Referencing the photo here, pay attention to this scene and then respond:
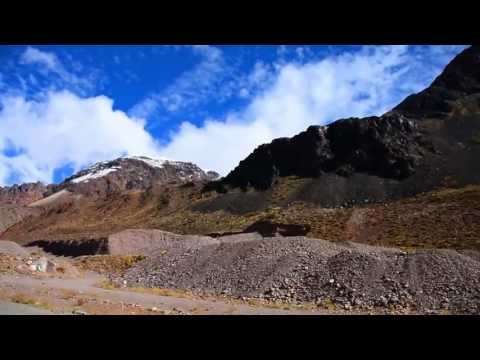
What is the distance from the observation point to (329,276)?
67.2ft

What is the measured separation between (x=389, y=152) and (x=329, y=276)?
64.5 m

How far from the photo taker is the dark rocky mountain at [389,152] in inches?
2881

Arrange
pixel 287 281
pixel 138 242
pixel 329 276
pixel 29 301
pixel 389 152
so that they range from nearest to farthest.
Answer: pixel 29 301, pixel 329 276, pixel 287 281, pixel 138 242, pixel 389 152

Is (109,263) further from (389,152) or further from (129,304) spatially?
(389,152)

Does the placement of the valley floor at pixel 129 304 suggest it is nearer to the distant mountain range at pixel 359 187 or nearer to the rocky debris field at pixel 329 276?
the rocky debris field at pixel 329 276

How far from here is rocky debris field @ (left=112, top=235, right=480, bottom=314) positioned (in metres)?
17.5

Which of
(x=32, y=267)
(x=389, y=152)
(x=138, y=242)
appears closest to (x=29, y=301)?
(x=32, y=267)

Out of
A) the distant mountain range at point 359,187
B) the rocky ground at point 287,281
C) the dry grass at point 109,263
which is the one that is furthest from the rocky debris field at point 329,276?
the distant mountain range at point 359,187

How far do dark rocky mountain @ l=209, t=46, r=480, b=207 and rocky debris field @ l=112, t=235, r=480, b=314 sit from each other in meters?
49.5

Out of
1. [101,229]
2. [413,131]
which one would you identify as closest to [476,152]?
[413,131]

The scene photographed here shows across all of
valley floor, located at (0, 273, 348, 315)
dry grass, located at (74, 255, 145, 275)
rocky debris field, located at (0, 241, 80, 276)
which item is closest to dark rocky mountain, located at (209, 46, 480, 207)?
A: dry grass, located at (74, 255, 145, 275)

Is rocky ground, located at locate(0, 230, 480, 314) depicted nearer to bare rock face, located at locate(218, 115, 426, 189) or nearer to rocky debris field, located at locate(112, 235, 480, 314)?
rocky debris field, located at locate(112, 235, 480, 314)
